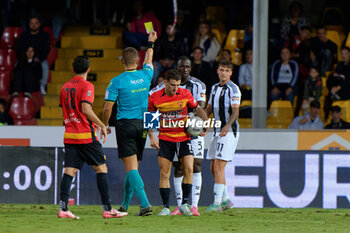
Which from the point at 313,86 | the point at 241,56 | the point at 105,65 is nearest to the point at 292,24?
the point at 241,56

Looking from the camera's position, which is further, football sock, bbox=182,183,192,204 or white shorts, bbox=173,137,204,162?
white shorts, bbox=173,137,204,162

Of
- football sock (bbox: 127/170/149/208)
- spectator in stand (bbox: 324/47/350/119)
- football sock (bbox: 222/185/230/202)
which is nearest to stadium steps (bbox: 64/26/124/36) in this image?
spectator in stand (bbox: 324/47/350/119)

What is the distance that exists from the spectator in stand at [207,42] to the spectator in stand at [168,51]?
66 centimetres

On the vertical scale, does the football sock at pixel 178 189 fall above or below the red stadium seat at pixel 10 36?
below

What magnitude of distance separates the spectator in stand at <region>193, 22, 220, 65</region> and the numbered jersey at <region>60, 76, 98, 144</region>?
754 centimetres

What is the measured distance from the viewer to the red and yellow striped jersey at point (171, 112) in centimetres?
928

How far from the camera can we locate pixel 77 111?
8.52 m

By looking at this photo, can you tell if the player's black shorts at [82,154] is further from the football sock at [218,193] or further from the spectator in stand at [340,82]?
the spectator in stand at [340,82]

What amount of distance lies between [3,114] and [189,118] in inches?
243

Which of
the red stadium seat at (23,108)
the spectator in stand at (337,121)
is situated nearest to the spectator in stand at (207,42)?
the spectator in stand at (337,121)

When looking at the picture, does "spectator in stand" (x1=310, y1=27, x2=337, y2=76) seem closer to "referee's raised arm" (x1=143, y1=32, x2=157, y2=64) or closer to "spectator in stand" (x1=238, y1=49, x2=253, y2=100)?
"spectator in stand" (x1=238, y1=49, x2=253, y2=100)

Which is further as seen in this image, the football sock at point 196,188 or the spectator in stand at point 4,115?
the spectator in stand at point 4,115

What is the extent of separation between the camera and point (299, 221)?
362 inches

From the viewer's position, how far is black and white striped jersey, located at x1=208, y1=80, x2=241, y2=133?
34.7ft
